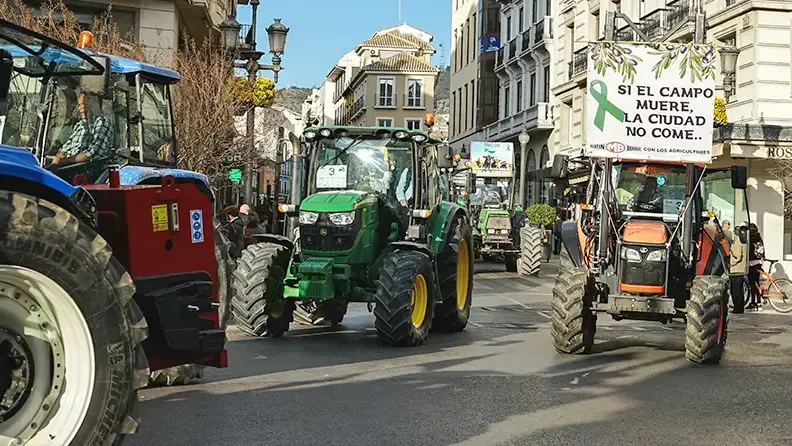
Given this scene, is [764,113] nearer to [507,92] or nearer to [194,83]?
[194,83]

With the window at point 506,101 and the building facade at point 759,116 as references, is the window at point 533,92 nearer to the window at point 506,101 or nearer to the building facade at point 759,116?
the window at point 506,101

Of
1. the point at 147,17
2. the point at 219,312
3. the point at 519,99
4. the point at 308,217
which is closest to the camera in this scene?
the point at 219,312

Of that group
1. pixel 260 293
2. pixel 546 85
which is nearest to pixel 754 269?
pixel 260 293

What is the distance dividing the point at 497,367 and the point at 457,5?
6073cm

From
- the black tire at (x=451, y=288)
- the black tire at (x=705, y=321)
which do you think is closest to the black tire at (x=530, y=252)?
the black tire at (x=451, y=288)

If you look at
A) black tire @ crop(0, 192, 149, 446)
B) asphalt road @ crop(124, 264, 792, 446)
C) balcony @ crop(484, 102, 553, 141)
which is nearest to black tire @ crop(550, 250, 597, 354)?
asphalt road @ crop(124, 264, 792, 446)

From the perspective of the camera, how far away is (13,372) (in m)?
4.76

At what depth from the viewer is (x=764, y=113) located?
2925cm

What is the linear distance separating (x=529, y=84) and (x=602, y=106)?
1542 inches

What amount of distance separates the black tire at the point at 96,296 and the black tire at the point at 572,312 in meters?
7.51

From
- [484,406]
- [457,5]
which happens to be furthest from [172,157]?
[457,5]

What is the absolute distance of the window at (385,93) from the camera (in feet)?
323

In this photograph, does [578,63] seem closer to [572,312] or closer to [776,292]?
[776,292]

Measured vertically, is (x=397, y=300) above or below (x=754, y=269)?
above
